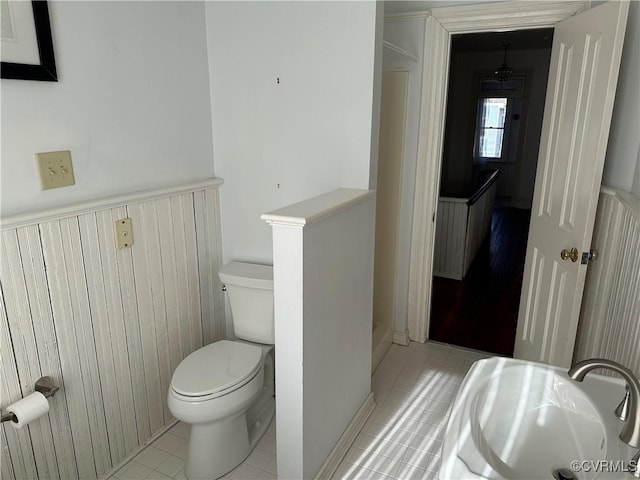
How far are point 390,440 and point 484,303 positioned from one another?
187 centimetres

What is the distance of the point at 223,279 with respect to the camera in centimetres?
→ 229

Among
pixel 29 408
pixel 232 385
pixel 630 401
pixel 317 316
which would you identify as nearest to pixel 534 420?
pixel 630 401

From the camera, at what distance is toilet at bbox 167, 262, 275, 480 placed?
186cm

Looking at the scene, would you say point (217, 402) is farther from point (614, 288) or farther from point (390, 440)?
point (614, 288)

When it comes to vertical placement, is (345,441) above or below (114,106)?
below

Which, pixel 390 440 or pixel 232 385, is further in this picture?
pixel 390 440

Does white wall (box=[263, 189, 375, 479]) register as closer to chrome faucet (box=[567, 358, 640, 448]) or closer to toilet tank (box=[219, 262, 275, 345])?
toilet tank (box=[219, 262, 275, 345])

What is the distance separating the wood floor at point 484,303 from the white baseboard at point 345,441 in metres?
0.99

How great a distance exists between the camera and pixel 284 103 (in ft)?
7.18

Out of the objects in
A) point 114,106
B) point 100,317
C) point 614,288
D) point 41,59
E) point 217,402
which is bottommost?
point 217,402

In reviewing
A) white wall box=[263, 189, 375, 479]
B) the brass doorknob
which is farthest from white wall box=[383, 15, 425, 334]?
the brass doorknob

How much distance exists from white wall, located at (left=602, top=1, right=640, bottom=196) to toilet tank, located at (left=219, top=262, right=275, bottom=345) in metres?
1.60

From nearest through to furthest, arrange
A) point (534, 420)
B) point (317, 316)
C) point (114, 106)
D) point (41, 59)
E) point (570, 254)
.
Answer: point (534, 420) < point (41, 59) < point (317, 316) < point (114, 106) < point (570, 254)

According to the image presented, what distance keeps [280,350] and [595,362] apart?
103cm
